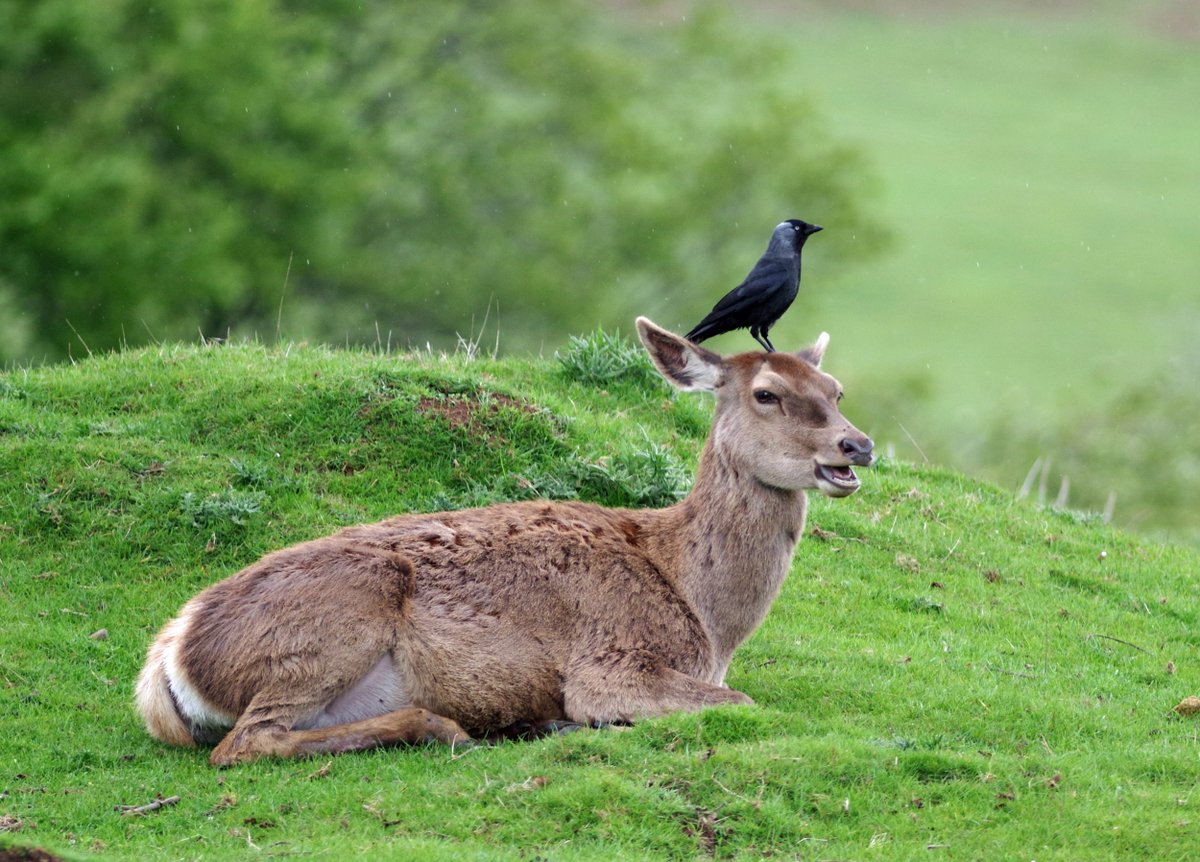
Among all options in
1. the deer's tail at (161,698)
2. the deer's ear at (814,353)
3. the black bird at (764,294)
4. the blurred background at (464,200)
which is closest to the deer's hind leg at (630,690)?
the deer's tail at (161,698)

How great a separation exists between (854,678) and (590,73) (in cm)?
3086

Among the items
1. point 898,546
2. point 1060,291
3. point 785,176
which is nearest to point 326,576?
point 898,546

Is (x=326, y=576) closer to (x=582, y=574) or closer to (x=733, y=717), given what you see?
(x=582, y=574)

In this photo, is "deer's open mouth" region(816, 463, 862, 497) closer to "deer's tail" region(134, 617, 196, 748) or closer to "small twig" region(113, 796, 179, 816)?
"deer's tail" region(134, 617, 196, 748)

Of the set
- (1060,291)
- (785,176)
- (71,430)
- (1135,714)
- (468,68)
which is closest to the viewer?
(1135,714)

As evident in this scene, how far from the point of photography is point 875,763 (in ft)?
23.6

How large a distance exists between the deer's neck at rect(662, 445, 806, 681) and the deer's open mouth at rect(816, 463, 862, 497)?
376 millimetres

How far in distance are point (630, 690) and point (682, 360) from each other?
6.41 feet

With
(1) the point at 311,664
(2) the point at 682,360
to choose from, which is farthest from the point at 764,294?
(1) the point at 311,664

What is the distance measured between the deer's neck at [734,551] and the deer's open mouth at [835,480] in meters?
0.38

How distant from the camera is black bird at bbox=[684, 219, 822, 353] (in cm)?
1050

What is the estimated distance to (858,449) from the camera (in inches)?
316

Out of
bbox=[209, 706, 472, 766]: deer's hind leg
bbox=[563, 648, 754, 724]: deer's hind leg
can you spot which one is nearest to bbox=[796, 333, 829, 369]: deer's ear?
bbox=[563, 648, 754, 724]: deer's hind leg

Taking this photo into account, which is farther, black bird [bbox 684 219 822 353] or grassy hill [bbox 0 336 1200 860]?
black bird [bbox 684 219 822 353]
